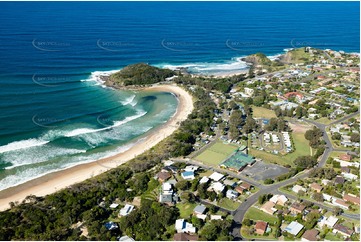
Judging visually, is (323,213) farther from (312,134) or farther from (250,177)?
(312,134)

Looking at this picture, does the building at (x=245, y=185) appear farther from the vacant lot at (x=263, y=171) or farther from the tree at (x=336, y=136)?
the tree at (x=336, y=136)

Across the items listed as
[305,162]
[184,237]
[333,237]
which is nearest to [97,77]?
[305,162]

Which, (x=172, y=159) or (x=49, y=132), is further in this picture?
(x=49, y=132)

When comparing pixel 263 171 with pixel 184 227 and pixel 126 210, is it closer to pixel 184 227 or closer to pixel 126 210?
pixel 184 227

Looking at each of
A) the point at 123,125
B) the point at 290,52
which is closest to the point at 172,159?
the point at 123,125

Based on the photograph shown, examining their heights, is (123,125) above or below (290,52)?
below

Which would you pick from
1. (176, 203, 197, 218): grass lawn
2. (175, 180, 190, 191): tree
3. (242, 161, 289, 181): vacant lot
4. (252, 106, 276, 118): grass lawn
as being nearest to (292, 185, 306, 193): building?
(242, 161, 289, 181): vacant lot

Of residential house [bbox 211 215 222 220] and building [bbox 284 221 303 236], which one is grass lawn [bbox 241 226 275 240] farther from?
residential house [bbox 211 215 222 220]

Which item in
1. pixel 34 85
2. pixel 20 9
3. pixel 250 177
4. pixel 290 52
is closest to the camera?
pixel 250 177
